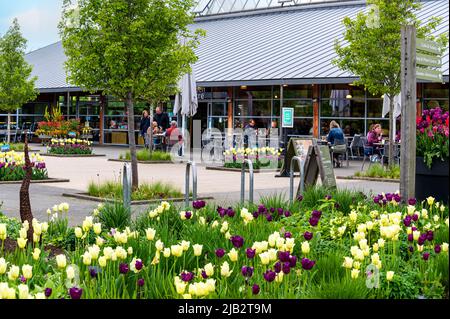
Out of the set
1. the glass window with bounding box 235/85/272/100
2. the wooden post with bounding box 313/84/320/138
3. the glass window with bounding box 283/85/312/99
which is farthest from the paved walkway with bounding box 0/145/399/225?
the glass window with bounding box 235/85/272/100

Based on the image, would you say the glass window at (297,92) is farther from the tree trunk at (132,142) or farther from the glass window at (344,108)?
the tree trunk at (132,142)

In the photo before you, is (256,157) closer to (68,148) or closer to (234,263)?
(68,148)

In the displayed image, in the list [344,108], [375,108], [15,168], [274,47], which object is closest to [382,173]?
[15,168]

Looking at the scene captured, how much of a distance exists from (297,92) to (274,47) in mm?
3624

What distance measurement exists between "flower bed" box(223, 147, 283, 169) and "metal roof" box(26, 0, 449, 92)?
5.80 meters

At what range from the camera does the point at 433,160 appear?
345 inches

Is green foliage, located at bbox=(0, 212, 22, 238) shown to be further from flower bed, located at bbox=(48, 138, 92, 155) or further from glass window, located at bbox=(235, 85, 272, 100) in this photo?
glass window, located at bbox=(235, 85, 272, 100)

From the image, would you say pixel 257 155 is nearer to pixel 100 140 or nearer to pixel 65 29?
pixel 65 29

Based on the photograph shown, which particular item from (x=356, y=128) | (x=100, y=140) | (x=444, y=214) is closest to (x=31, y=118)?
(x=100, y=140)

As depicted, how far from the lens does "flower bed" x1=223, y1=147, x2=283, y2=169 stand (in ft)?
72.4

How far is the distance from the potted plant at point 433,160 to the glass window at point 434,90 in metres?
19.1

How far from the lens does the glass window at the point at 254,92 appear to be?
33750 millimetres

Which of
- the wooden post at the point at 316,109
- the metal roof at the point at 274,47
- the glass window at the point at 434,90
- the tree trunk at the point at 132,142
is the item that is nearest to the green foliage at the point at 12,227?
the tree trunk at the point at 132,142
